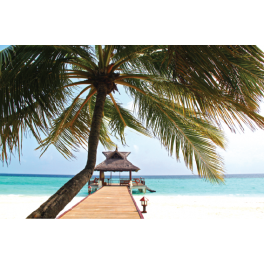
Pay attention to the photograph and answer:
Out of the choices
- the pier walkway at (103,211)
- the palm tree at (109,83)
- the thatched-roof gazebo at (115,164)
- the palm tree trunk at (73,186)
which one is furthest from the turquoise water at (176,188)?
the palm tree trunk at (73,186)

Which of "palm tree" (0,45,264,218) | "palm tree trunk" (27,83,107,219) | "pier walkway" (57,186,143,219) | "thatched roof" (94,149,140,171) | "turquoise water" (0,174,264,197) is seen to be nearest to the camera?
"palm tree trunk" (27,83,107,219)

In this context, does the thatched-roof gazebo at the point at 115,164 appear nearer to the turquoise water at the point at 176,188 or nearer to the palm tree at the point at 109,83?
the turquoise water at the point at 176,188

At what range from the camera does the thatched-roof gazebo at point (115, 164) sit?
13.5 meters

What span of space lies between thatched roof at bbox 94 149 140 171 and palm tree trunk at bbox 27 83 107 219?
11.4 m

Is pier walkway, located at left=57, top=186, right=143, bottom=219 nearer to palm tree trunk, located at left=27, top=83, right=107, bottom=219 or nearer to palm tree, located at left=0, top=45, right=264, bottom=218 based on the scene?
palm tree trunk, located at left=27, top=83, right=107, bottom=219

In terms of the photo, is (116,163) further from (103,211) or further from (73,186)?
(73,186)

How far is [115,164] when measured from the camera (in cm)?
1399

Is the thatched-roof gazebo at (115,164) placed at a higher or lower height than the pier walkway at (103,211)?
lower

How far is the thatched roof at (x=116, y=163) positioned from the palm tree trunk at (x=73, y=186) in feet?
37.6

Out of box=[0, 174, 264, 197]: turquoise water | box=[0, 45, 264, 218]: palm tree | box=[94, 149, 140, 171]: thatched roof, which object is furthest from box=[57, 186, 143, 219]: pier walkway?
box=[0, 174, 264, 197]: turquoise water

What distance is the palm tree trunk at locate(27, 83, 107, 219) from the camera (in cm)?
131

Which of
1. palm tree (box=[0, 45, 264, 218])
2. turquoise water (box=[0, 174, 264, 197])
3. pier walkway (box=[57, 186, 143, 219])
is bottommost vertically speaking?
turquoise water (box=[0, 174, 264, 197])
